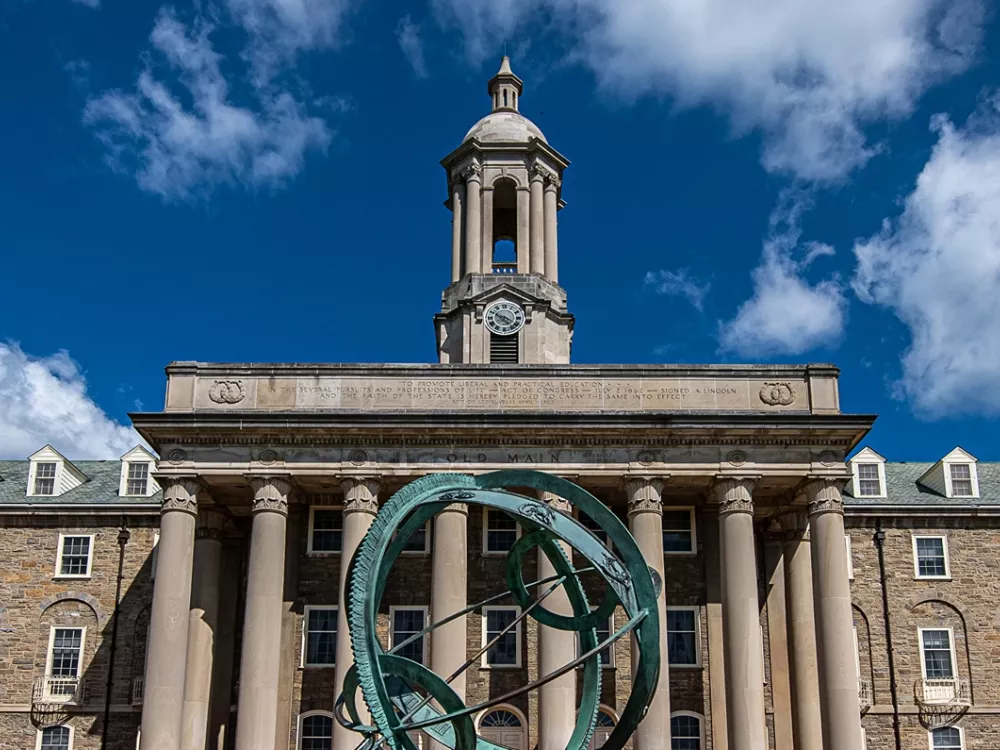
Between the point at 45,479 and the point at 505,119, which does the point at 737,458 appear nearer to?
the point at 505,119

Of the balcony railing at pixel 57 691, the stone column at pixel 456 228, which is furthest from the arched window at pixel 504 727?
the stone column at pixel 456 228

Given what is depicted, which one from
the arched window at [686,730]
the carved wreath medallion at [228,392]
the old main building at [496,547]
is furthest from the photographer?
the arched window at [686,730]

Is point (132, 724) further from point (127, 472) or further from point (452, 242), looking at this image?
point (452, 242)

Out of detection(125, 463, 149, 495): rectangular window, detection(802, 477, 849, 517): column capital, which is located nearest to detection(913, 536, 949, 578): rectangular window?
detection(802, 477, 849, 517): column capital

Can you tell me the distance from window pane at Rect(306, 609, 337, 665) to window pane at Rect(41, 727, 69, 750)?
10.6 m

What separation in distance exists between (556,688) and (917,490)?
21.1 m

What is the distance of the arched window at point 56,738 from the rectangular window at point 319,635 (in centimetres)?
1038

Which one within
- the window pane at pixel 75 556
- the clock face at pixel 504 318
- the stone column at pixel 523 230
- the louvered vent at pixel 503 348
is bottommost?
the window pane at pixel 75 556

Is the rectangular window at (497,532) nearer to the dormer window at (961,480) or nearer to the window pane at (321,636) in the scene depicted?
the window pane at (321,636)

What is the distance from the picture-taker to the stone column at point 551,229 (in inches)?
2087

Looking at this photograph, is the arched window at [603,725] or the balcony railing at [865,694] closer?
the arched window at [603,725]

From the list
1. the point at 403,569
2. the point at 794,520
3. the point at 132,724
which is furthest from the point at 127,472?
the point at 794,520

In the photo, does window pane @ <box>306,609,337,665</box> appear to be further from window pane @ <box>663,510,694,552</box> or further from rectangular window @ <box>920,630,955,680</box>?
rectangular window @ <box>920,630,955,680</box>

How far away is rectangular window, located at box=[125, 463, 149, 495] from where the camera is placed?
53.5 meters
